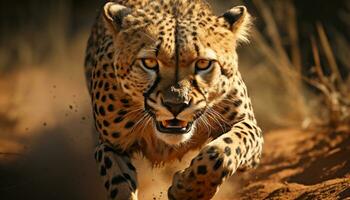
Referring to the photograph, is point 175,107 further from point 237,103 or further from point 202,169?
point 237,103

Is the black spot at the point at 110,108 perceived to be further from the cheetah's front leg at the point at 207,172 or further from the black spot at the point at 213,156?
the black spot at the point at 213,156

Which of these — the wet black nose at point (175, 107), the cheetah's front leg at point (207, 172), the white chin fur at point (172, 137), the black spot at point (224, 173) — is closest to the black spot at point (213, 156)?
the cheetah's front leg at point (207, 172)

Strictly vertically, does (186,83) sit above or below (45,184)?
above

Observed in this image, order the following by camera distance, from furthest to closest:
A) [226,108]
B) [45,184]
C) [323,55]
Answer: [323,55] → [45,184] → [226,108]

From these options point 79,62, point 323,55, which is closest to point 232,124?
point 323,55

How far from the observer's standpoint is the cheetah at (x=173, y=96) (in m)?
5.01

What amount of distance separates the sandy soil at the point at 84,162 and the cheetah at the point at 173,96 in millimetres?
397

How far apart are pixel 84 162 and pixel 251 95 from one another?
362 centimetres

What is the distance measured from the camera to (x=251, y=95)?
11164mm

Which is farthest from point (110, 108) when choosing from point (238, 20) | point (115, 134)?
point (238, 20)

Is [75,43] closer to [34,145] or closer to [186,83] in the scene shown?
[34,145]

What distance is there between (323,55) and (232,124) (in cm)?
565

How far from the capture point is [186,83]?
500 cm

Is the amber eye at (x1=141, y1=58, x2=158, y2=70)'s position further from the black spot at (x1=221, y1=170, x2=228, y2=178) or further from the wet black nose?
the black spot at (x1=221, y1=170, x2=228, y2=178)
